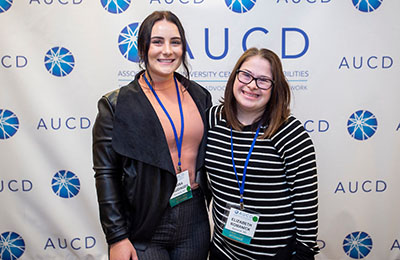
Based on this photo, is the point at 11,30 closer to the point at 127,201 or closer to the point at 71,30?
the point at 71,30

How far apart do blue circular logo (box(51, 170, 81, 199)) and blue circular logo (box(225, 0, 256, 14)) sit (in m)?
1.63

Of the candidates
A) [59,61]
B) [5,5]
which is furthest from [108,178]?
[5,5]

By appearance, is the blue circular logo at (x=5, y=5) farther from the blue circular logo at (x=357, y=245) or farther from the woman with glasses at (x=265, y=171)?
the blue circular logo at (x=357, y=245)

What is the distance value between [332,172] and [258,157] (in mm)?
1383

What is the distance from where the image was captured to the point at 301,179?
1.27 m

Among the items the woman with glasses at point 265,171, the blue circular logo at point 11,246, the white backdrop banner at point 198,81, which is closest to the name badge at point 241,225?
the woman with glasses at point 265,171

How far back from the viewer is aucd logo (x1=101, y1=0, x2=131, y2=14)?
7.44 feet

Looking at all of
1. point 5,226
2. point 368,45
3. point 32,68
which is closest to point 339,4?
point 368,45

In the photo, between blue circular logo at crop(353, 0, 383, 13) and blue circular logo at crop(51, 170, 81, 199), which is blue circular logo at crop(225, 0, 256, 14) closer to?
blue circular logo at crop(353, 0, 383, 13)

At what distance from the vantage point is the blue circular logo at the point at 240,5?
227cm

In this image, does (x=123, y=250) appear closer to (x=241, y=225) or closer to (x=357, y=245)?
(x=241, y=225)

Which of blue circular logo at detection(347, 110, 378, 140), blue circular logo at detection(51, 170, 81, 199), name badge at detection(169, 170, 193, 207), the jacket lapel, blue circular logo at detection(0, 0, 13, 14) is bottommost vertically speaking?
blue circular logo at detection(51, 170, 81, 199)

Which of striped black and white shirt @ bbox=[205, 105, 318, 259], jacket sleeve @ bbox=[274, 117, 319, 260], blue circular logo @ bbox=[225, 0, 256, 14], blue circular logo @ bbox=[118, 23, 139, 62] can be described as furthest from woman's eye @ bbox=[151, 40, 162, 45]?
blue circular logo @ bbox=[225, 0, 256, 14]

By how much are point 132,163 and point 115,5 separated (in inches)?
53.8
